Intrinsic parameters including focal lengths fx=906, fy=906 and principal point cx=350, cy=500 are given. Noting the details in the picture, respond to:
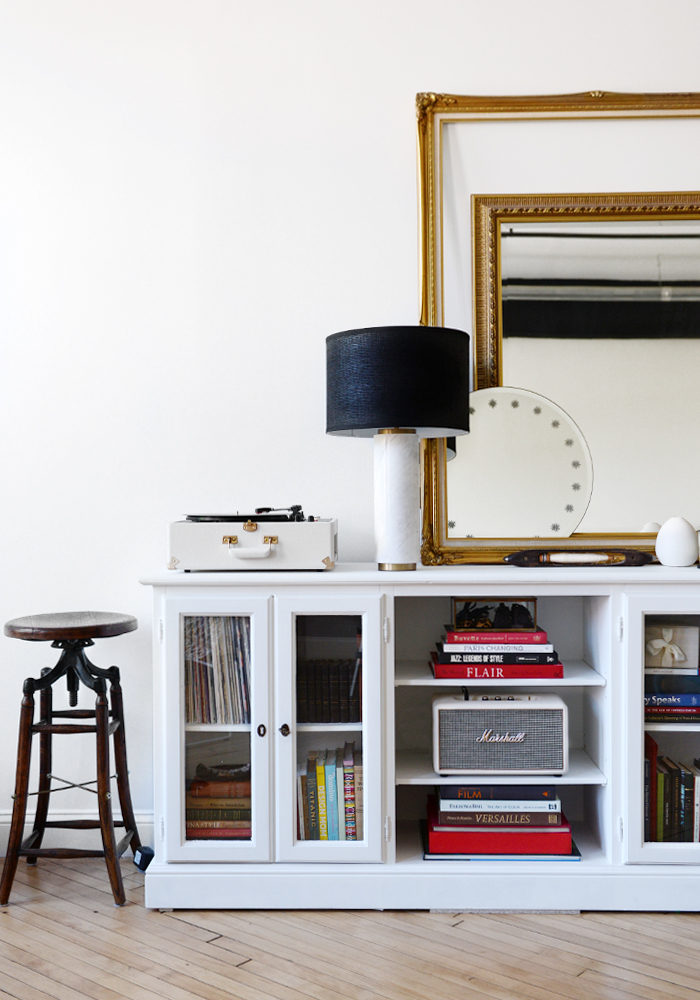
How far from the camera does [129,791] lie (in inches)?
109

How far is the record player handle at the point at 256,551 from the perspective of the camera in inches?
96.2

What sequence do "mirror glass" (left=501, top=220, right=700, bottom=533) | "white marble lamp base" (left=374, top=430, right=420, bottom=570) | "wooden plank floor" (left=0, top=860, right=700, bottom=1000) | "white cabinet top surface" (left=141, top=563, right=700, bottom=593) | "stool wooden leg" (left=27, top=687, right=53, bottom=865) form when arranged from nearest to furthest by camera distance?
"wooden plank floor" (left=0, top=860, right=700, bottom=1000) → "white cabinet top surface" (left=141, top=563, right=700, bottom=593) → "white marble lamp base" (left=374, top=430, right=420, bottom=570) → "stool wooden leg" (left=27, top=687, right=53, bottom=865) → "mirror glass" (left=501, top=220, right=700, bottom=533)

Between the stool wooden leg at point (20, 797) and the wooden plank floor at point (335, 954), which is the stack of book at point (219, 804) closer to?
the wooden plank floor at point (335, 954)

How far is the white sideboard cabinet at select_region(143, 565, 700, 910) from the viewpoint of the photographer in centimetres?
239

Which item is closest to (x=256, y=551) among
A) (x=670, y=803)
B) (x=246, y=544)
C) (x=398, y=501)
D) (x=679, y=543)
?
(x=246, y=544)

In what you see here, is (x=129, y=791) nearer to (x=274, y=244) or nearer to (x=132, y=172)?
(x=274, y=244)

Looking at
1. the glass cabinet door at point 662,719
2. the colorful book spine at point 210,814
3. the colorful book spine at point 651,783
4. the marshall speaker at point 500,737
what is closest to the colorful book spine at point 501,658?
the marshall speaker at point 500,737

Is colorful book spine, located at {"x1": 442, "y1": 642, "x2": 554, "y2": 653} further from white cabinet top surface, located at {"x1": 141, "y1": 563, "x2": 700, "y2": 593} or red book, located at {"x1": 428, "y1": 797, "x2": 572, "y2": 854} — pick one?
red book, located at {"x1": 428, "y1": 797, "x2": 572, "y2": 854}

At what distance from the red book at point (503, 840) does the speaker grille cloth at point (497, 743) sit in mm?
168

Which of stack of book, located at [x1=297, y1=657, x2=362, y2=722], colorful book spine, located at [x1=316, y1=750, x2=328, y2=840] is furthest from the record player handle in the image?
colorful book spine, located at [x1=316, y1=750, x2=328, y2=840]

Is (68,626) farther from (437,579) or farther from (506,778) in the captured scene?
(506,778)

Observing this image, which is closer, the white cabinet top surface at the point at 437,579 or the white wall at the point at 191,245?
the white cabinet top surface at the point at 437,579

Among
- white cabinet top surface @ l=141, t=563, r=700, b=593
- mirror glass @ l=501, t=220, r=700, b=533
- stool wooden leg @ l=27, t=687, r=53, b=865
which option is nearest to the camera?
white cabinet top surface @ l=141, t=563, r=700, b=593

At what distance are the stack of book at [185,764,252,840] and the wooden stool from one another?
233 mm
